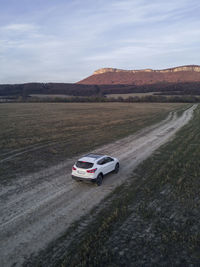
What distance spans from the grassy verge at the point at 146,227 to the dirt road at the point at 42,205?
914mm

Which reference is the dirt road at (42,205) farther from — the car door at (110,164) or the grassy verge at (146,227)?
the grassy verge at (146,227)

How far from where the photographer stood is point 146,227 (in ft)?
28.7

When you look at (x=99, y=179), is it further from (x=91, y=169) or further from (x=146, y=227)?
(x=146, y=227)

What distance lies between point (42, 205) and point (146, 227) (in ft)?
16.6

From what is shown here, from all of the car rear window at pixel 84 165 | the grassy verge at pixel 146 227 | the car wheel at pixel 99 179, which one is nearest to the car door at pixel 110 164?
the car wheel at pixel 99 179

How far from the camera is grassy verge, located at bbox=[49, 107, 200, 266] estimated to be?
23.2ft

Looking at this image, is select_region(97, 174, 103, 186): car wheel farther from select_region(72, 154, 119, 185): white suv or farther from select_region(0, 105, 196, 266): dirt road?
select_region(0, 105, 196, 266): dirt road

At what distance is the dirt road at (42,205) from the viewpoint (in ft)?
25.4

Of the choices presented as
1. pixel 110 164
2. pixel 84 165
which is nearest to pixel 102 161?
pixel 110 164

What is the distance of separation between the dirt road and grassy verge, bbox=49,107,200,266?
914 mm

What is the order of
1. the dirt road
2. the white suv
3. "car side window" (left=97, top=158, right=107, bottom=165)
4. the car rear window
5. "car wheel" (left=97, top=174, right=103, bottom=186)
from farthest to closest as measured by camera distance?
"car side window" (left=97, top=158, right=107, bottom=165) < "car wheel" (left=97, top=174, right=103, bottom=186) < the car rear window < the white suv < the dirt road

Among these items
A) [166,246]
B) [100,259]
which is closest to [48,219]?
[100,259]

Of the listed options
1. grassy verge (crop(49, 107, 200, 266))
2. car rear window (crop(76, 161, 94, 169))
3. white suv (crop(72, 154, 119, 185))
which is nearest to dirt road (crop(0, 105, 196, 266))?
white suv (crop(72, 154, 119, 185))

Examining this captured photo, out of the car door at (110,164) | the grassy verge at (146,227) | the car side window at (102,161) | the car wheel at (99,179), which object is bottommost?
the grassy verge at (146,227)
